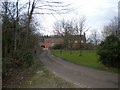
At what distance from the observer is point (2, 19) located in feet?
39.0

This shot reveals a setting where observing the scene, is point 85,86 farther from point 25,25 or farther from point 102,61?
point 25,25

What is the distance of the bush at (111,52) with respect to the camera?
343 inches

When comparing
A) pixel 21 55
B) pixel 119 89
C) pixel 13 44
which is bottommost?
pixel 119 89

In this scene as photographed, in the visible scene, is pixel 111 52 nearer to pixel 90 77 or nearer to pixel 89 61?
pixel 90 77

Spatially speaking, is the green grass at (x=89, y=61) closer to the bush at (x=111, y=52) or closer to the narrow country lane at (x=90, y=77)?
the bush at (x=111, y=52)

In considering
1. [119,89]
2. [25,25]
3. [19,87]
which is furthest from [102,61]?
[25,25]

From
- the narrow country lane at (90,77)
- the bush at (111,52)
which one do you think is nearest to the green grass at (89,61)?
the bush at (111,52)

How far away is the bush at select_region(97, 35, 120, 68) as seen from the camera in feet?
28.6

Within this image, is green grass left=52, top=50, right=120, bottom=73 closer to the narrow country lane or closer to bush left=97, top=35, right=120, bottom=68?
bush left=97, top=35, right=120, bottom=68

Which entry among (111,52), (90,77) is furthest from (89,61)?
(90,77)

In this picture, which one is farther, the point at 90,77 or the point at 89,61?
the point at 89,61

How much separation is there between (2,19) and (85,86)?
10.6 meters

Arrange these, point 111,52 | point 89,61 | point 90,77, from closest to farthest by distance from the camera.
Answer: point 90,77, point 111,52, point 89,61

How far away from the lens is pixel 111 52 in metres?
8.83
